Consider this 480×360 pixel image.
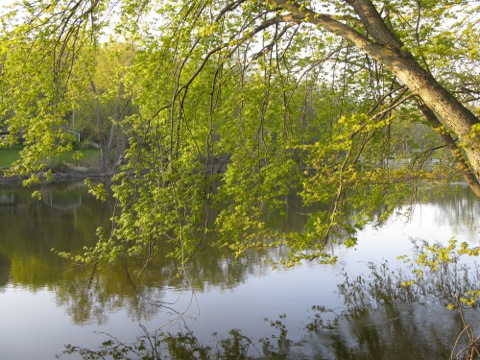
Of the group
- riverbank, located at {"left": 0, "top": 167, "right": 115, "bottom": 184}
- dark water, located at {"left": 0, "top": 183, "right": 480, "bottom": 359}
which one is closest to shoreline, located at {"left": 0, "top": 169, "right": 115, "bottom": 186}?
riverbank, located at {"left": 0, "top": 167, "right": 115, "bottom": 184}

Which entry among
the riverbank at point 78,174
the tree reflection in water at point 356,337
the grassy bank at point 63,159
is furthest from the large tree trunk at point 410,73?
the grassy bank at point 63,159

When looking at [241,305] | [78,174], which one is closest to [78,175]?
[78,174]

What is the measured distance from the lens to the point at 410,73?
518 cm

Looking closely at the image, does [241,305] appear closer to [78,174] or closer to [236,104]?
[236,104]

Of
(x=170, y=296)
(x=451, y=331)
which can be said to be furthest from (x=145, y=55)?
(x=451, y=331)

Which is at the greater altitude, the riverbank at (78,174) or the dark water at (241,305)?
the riverbank at (78,174)

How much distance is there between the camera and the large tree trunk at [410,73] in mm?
4828

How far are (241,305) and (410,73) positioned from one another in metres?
7.41

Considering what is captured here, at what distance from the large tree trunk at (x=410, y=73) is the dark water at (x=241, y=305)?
11.9 ft

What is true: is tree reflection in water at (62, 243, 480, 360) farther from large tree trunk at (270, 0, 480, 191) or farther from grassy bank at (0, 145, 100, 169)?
grassy bank at (0, 145, 100, 169)

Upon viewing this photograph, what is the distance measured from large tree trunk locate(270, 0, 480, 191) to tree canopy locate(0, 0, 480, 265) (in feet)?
0.05

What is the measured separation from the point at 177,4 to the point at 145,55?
2.74 ft

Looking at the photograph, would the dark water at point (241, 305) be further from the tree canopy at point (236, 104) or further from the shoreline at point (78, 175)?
the shoreline at point (78, 175)

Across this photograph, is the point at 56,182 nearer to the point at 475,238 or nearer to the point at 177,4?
the point at 475,238
